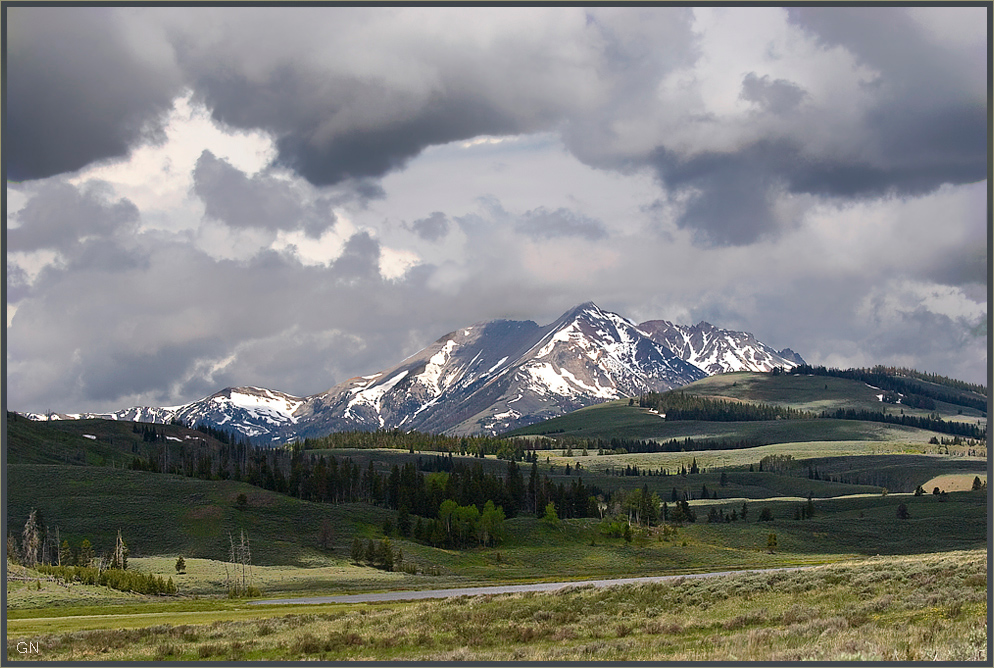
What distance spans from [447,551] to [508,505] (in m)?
35.6

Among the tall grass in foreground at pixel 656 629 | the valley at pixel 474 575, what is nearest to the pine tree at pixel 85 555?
the valley at pixel 474 575

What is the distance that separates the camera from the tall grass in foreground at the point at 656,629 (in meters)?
29.3

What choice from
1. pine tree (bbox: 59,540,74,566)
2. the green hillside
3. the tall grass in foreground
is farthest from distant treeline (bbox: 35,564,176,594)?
the tall grass in foreground

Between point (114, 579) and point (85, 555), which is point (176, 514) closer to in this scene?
point (85, 555)

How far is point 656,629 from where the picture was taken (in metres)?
38.1

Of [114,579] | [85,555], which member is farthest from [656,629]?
[85,555]

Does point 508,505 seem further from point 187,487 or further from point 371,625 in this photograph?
point 371,625

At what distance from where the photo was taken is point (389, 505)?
196125 mm

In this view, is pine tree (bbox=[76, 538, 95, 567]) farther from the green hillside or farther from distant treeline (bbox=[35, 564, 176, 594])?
distant treeline (bbox=[35, 564, 176, 594])

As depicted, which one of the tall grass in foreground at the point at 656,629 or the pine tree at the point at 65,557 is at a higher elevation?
the tall grass in foreground at the point at 656,629

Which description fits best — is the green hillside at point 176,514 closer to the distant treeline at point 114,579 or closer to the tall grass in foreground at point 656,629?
the distant treeline at point 114,579

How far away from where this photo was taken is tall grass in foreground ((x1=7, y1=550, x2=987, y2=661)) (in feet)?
96.1

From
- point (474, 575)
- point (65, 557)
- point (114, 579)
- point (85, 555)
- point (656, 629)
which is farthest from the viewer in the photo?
point (474, 575)

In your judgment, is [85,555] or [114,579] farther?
[85,555]
